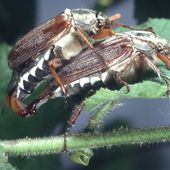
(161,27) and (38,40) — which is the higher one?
(38,40)

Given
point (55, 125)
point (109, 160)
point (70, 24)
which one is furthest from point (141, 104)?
point (70, 24)

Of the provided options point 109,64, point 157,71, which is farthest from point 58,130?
point 157,71

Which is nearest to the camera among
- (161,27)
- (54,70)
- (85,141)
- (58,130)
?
(85,141)

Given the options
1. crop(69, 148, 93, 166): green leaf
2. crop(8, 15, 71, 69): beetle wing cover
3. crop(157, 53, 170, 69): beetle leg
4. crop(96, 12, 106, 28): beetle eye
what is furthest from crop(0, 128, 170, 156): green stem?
crop(96, 12, 106, 28): beetle eye

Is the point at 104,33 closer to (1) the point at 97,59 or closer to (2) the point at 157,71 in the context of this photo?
(1) the point at 97,59

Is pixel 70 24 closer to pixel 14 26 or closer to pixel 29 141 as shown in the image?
pixel 29 141

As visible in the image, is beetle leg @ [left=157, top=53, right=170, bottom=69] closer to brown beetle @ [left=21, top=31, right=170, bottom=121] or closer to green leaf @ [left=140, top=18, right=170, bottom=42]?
brown beetle @ [left=21, top=31, right=170, bottom=121]

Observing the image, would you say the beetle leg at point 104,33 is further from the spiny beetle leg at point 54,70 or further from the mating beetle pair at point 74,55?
the spiny beetle leg at point 54,70
